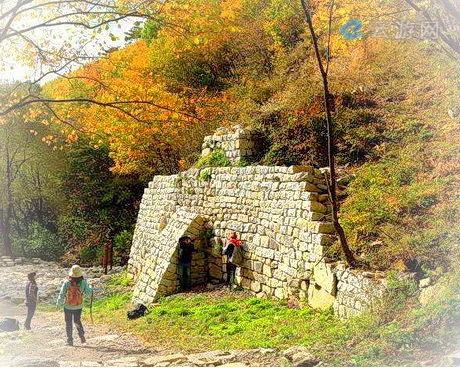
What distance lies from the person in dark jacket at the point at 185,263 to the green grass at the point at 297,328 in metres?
0.59

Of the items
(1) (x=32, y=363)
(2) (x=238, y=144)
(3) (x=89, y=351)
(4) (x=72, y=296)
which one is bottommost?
(3) (x=89, y=351)

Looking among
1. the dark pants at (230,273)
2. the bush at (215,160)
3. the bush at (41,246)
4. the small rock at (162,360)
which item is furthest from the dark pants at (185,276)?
the bush at (41,246)

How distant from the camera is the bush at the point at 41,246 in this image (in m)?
23.1

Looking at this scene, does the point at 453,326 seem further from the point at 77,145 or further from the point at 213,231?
the point at 77,145

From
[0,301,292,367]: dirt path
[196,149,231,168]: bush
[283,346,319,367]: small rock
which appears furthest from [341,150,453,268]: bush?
[196,149,231,168]: bush

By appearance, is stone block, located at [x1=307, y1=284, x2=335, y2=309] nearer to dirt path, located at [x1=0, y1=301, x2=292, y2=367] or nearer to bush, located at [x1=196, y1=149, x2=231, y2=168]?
dirt path, located at [x1=0, y1=301, x2=292, y2=367]

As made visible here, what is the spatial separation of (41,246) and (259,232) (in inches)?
665

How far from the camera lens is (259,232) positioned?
33.1 ft

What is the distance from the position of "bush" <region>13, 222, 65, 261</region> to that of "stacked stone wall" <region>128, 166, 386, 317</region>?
10924mm

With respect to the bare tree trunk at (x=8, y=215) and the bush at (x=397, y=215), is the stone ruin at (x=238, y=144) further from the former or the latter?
the bare tree trunk at (x=8, y=215)

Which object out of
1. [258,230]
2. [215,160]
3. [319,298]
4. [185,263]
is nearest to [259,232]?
[258,230]

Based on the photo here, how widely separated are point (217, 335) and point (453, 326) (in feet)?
13.2

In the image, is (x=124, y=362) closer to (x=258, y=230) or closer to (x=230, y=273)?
(x=258, y=230)

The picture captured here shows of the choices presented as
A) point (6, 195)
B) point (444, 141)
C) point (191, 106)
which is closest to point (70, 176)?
point (6, 195)
